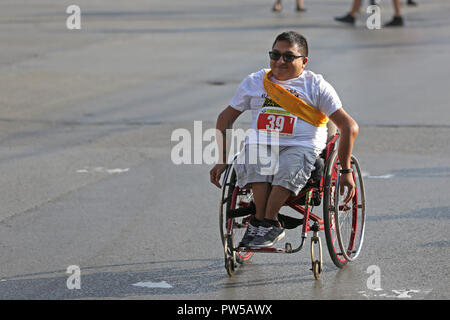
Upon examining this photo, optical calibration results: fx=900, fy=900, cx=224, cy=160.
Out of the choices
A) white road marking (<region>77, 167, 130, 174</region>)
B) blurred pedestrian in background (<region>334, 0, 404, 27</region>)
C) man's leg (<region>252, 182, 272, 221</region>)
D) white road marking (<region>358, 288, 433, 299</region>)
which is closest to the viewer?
white road marking (<region>358, 288, 433, 299</region>)

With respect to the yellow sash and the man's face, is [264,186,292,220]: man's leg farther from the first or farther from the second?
the man's face

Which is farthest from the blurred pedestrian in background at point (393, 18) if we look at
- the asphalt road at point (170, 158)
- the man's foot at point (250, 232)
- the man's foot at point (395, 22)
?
the man's foot at point (250, 232)

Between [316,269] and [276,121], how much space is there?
0.88m

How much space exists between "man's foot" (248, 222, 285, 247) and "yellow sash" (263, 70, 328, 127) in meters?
0.64

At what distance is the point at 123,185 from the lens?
757 cm

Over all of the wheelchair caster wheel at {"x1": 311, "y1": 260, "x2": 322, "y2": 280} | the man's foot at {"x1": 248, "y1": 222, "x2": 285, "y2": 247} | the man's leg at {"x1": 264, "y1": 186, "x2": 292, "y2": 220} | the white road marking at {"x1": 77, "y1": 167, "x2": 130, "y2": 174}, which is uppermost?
the white road marking at {"x1": 77, "y1": 167, "x2": 130, "y2": 174}

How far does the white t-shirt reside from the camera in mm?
5156

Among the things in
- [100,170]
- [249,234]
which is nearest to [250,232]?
[249,234]

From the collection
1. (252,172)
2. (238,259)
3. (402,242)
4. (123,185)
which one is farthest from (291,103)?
(123,185)

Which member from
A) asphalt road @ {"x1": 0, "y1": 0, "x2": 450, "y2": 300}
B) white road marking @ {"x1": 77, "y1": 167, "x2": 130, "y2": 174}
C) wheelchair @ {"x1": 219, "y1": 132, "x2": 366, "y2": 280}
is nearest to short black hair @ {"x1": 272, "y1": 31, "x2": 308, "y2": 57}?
wheelchair @ {"x1": 219, "y1": 132, "x2": 366, "y2": 280}

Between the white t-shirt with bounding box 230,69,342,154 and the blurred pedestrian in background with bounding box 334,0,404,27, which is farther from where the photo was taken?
the blurred pedestrian in background with bounding box 334,0,404,27

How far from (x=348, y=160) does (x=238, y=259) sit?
930mm

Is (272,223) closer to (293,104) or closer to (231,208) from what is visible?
(231,208)

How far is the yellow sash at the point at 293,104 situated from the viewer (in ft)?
17.0
